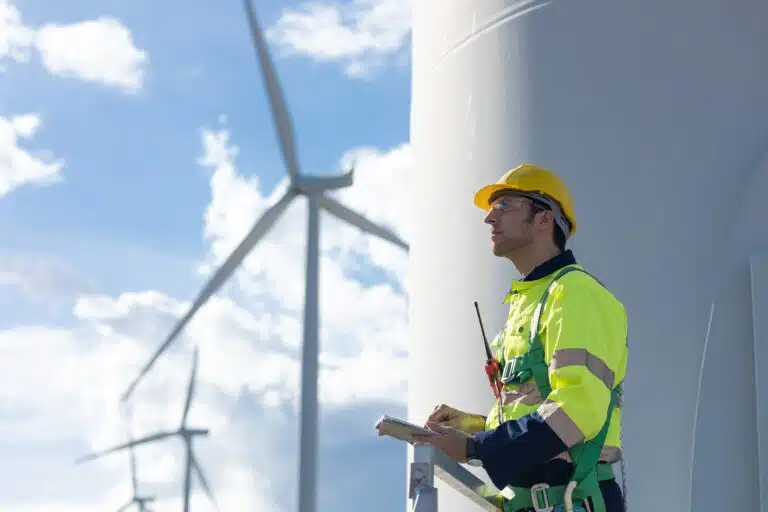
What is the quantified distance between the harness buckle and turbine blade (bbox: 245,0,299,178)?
15952mm

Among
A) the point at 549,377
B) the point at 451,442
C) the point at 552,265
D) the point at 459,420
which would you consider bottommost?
the point at 451,442

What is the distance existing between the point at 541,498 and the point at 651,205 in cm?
349

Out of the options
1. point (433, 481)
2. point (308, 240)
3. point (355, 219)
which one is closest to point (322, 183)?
point (355, 219)

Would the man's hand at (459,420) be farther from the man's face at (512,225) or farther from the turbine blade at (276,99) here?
the turbine blade at (276,99)

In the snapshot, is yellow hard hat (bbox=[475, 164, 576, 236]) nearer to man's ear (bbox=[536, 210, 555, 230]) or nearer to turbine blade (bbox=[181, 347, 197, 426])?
man's ear (bbox=[536, 210, 555, 230])

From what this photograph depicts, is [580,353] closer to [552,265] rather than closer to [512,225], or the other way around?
[552,265]

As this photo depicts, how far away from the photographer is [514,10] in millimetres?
7500

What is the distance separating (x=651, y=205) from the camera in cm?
658

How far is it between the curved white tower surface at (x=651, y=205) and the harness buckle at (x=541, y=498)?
3034 mm

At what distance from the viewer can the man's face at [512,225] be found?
4004 millimetres

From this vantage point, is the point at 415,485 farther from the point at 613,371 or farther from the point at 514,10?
the point at 514,10

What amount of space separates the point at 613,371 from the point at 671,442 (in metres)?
2.98

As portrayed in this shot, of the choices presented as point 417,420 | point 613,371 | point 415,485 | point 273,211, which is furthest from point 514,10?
point 273,211

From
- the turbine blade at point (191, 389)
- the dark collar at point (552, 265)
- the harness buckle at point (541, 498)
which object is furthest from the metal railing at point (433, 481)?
the turbine blade at point (191, 389)
